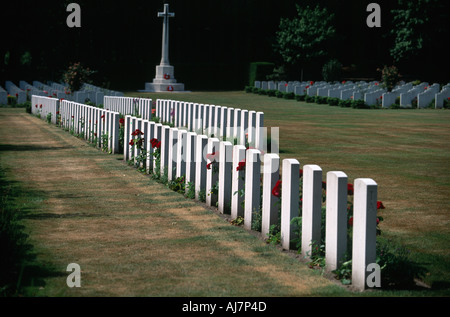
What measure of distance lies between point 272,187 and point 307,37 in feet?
151

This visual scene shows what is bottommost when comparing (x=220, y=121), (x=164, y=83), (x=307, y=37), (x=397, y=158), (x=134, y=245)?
(x=134, y=245)

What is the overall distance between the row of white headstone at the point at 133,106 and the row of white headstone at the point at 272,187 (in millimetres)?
10641

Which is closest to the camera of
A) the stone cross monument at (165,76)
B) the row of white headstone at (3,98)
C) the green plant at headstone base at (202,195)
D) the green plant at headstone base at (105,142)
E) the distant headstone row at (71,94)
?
the green plant at headstone base at (202,195)

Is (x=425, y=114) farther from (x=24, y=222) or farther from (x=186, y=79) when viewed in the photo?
(x=186, y=79)

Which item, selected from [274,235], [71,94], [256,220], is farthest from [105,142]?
[71,94]

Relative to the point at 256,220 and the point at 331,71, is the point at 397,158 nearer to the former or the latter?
the point at 256,220

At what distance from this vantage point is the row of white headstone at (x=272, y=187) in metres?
5.62

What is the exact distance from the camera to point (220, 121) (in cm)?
1784

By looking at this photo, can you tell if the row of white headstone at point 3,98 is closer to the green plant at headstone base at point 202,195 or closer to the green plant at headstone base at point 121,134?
the green plant at headstone base at point 121,134

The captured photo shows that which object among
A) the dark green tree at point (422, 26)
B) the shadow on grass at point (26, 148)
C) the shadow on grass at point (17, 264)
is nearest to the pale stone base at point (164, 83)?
the dark green tree at point (422, 26)

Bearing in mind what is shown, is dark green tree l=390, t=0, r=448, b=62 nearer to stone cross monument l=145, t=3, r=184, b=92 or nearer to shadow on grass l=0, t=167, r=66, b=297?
A: stone cross monument l=145, t=3, r=184, b=92

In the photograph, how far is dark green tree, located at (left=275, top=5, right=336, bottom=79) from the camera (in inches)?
2031

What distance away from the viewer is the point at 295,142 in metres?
17.1
